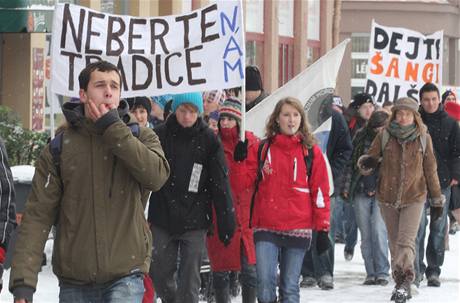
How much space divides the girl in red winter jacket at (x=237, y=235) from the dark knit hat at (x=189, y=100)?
53 cm

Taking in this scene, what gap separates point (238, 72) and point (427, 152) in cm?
210

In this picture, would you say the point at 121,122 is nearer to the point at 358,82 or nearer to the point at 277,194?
the point at 277,194

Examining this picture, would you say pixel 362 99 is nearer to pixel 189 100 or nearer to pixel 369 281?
pixel 369 281

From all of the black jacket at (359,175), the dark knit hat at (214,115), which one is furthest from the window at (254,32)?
the dark knit hat at (214,115)

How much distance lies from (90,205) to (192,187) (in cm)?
313

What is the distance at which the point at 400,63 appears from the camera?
1777 cm

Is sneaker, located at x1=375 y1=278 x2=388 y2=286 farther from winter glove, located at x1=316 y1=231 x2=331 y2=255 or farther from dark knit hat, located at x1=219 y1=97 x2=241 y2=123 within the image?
winter glove, located at x1=316 y1=231 x2=331 y2=255

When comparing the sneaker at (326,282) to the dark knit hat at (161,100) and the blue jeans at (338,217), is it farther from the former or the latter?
the dark knit hat at (161,100)

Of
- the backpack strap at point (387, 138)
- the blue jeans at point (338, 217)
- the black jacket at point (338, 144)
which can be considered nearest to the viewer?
the backpack strap at point (387, 138)

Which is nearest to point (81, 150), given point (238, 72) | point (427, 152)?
point (238, 72)

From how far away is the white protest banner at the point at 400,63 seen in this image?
17547 millimetres

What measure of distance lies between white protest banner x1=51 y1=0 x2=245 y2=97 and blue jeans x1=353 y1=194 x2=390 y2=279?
3.35m

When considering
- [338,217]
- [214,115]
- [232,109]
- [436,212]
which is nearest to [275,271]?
[232,109]

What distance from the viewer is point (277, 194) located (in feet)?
32.3
